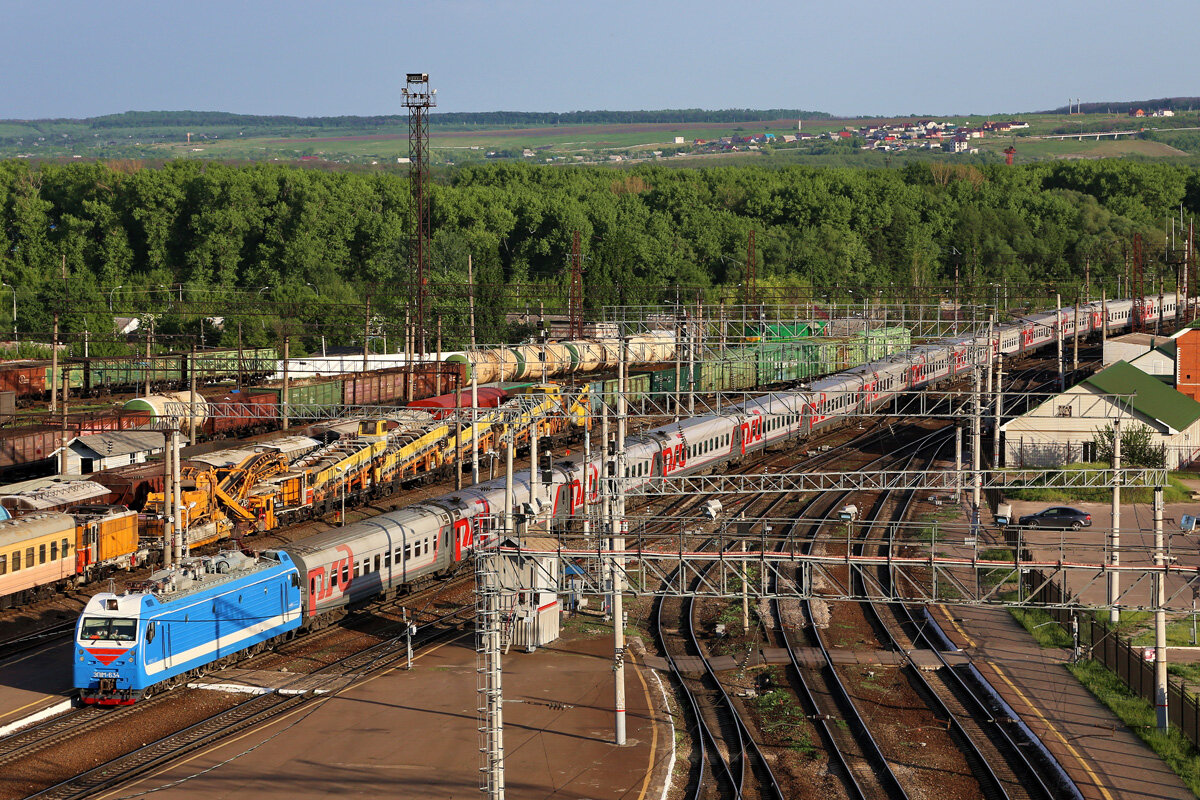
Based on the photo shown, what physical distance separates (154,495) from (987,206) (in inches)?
5289

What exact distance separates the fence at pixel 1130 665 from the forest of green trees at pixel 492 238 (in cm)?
6402

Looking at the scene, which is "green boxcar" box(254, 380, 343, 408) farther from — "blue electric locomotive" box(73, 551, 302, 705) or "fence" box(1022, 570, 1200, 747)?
"fence" box(1022, 570, 1200, 747)

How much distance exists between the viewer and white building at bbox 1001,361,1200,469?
52.7m

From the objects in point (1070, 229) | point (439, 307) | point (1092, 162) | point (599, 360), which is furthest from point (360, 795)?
point (1092, 162)

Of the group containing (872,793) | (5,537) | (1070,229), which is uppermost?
(1070,229)

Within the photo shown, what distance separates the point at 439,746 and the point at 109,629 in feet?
22.4

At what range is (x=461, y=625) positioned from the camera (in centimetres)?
3125

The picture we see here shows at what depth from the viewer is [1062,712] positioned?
1001 inches

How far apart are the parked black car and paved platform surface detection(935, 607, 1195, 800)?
8927mm

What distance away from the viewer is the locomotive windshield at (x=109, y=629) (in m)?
24.4

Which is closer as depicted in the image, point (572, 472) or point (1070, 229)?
point (572, 472)

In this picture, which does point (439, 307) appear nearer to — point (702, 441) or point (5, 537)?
point (702, 441)

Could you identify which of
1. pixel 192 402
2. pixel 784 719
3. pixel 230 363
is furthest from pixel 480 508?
pixel 230 363

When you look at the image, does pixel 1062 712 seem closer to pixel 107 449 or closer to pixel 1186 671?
pixel 1186 671
